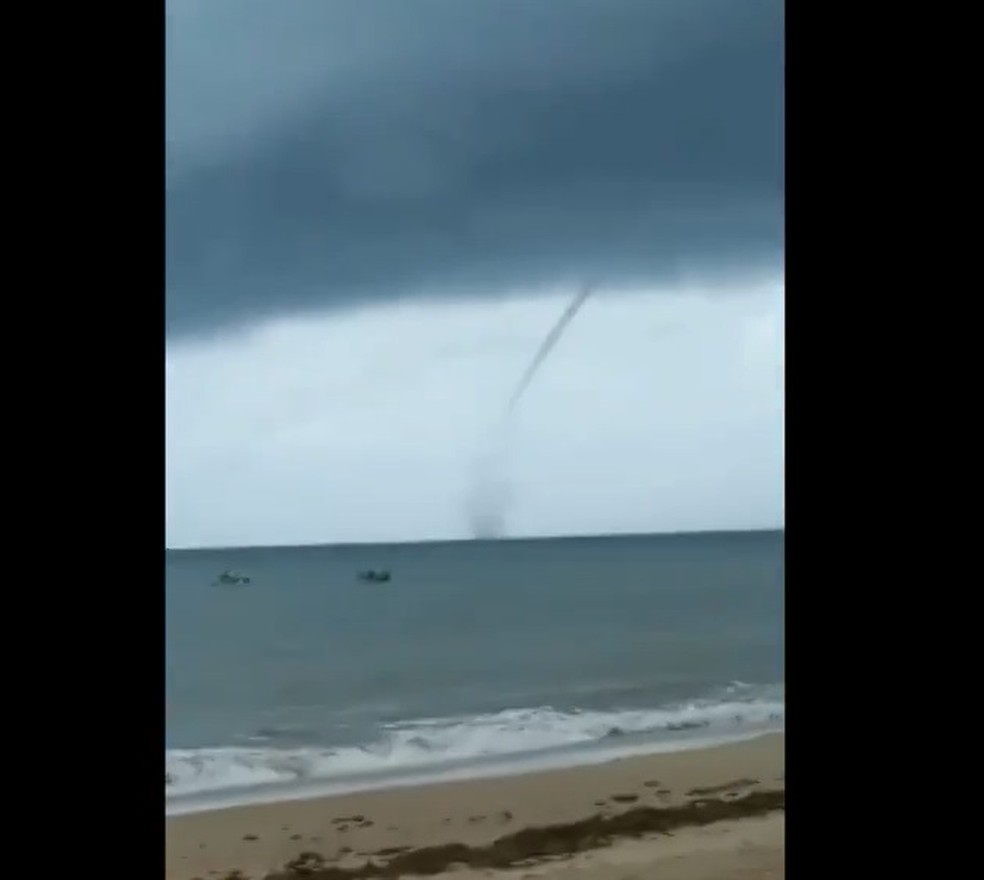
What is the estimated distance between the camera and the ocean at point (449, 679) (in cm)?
783

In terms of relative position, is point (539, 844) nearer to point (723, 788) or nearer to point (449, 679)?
point (723, 788)

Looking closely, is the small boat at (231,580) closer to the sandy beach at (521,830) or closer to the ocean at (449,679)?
the ocean at (449,679)

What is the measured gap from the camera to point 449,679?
12.6 meters

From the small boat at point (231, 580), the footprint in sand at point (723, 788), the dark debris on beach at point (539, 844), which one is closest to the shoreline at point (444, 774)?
the footprint in sand at point (723, 788)

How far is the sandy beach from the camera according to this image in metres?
4.98

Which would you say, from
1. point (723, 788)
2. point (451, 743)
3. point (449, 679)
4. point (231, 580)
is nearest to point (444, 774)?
point (451, 743)

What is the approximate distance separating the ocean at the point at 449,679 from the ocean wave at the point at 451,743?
2 cm

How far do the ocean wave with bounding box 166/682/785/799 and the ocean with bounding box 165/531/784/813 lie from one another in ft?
0.08

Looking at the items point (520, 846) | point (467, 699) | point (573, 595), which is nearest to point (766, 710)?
point (467, 699)

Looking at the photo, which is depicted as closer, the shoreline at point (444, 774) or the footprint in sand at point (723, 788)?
the footprint in sand at point (723, 788)
